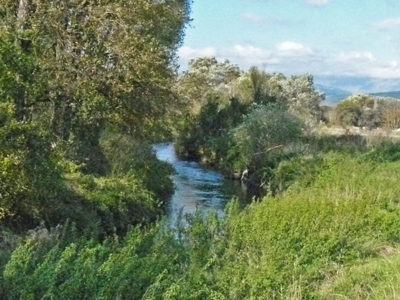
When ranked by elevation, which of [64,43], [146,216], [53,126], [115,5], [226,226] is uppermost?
[115,5]

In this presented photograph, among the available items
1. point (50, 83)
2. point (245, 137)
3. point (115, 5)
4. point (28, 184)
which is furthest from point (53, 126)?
point (245, 137)

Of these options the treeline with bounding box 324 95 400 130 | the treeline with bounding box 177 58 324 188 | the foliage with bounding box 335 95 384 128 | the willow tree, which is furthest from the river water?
the foliage with bounding box 335 95 384 128

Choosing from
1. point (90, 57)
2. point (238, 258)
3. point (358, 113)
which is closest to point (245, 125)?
point (90, 57)

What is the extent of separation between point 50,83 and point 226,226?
8.18 m

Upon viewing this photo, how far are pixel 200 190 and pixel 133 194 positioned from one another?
10200mm

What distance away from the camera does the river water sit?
80.5 feet

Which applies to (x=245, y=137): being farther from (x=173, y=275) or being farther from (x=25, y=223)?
(x=173, y=275)

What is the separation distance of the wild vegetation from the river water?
1050mm

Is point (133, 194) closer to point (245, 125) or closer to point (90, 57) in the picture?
point (90, 57)

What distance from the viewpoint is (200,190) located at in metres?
30.4

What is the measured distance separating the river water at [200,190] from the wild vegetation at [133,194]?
1050 mm

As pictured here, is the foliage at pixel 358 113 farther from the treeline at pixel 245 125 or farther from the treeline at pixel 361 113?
the treeline at pixel 245 125

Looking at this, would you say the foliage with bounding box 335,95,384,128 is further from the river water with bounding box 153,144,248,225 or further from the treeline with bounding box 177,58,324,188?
the river water with bounding box 153,144,248,225

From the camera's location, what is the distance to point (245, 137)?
3719 centimetres
